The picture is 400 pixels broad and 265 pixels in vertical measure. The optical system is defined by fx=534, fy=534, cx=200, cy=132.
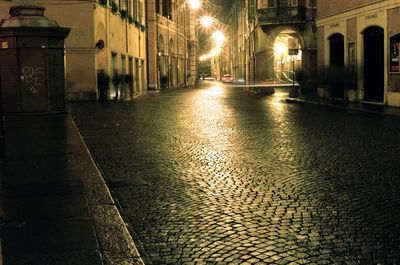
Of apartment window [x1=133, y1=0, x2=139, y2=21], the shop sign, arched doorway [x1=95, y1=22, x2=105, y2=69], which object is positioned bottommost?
the shop sign

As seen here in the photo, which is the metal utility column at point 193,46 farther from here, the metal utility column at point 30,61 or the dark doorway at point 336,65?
the metal utility column at point 30,61

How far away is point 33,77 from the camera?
55.5 feet

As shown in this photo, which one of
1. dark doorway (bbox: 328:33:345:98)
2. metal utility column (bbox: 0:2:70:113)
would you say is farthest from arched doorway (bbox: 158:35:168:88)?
metal utility column (bbox: 0:2:70:113)

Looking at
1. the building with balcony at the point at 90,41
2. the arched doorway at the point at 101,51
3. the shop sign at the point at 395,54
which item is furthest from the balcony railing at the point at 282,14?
the shop sign at the point at 395,54

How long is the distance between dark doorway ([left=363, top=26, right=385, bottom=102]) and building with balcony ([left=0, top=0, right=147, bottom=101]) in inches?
535

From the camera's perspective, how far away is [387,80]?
2014 centimetres

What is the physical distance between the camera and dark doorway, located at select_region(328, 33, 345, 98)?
24.7 m

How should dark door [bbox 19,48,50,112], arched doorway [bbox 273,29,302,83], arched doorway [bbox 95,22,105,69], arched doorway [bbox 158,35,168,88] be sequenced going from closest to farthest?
dark door [bbox 19,48,50,112] < arched doorway [bbox 95,22,105,69] < arched doorway [bbox 273,29,302,83] < arched doorway [bbox 158,35,168,88]

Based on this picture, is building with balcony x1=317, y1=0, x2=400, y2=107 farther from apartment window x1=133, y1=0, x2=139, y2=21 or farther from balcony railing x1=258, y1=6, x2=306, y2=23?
apartment window x1=133, y1=0, x2=139, y2=21

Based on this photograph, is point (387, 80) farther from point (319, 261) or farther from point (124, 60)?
point (124, 60)

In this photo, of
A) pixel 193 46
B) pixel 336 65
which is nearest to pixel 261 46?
pixel 336 65

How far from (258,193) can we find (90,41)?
2308 cm

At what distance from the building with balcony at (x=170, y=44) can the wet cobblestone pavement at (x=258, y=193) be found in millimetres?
38144

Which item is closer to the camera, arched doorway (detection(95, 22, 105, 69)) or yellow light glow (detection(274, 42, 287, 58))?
arched doorway (detection(95, 22, 105, 69))
